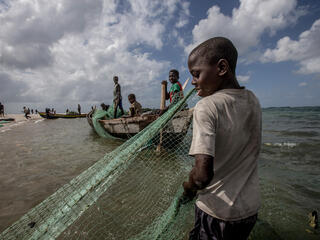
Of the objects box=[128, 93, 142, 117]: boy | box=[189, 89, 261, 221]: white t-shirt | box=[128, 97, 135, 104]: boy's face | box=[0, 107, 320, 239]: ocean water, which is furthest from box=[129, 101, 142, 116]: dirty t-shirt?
box=[189, 89, 261, 221]: white t-shirt

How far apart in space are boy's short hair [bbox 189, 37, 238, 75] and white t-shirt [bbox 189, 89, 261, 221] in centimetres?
20

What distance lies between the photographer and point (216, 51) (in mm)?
949

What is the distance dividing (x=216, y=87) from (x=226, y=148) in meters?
0.36

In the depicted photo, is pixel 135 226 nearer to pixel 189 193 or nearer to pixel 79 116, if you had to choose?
pixel 189 193

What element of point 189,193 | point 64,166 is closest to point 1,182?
point 64,166

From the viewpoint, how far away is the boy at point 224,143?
837 mm

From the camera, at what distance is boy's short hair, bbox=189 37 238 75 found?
95cm

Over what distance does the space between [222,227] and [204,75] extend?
2.85 feet

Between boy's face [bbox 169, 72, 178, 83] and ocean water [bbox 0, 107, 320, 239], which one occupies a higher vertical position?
boy's face [bbox 169, 72, 178, 83]

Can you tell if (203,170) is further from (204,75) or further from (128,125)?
(128,125)

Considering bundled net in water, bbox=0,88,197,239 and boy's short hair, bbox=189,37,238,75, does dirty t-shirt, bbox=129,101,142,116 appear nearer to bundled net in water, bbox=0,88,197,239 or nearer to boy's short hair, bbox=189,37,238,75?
bundled net in water, bbox=0,88,197,239

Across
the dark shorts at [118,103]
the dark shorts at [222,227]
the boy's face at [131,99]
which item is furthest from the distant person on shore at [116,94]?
the dark shorts at [222,227]

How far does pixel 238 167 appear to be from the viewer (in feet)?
3.05

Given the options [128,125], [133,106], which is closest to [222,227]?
[128,125]
